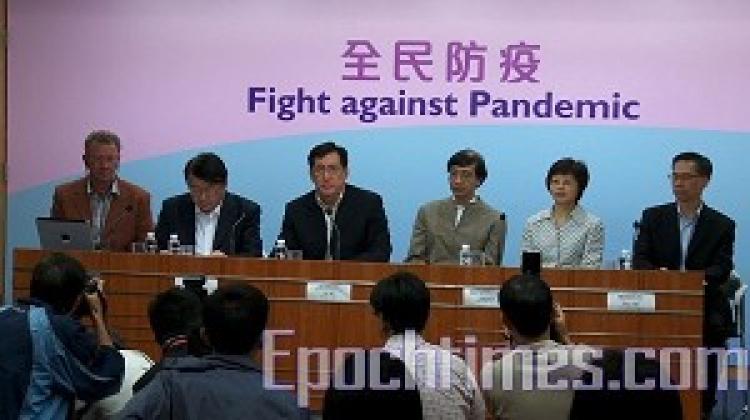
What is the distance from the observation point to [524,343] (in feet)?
13.1

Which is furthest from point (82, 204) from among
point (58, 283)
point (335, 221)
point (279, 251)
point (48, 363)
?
point (48, 363)

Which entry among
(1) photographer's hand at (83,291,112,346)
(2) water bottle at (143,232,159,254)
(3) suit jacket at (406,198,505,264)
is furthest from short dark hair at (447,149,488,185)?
(1) photographer's hand at (83,291,112,346)

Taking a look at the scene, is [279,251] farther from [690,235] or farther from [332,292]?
[690,235]

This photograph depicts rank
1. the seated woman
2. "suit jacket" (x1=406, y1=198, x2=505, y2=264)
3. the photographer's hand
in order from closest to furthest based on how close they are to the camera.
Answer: the photographer's hand, the seated woman, "suit jacket" (x1=406, y1=198, x2=505, y2=264)

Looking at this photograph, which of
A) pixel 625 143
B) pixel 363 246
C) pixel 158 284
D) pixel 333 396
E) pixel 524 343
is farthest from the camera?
pixel 625 143

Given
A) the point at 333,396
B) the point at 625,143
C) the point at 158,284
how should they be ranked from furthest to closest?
the point at 625,143, the point at 158,284, the point at 333,396

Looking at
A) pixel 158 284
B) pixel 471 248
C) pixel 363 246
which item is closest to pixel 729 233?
pixel 471 248

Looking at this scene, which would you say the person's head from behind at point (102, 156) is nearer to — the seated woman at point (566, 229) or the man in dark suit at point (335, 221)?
the man in dark suit at point (335, 221)

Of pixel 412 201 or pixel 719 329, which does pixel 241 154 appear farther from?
pixel 719 329

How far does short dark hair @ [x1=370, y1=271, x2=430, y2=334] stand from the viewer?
4.09 meters

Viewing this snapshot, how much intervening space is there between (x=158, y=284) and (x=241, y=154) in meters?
2.17

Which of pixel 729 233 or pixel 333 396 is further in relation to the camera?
pixel 729 233

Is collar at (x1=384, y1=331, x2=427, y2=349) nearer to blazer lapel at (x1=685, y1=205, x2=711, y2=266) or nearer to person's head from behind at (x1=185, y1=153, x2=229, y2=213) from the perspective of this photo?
person's head from behind at (x1=185, y1=153, x2=229, y2=213)

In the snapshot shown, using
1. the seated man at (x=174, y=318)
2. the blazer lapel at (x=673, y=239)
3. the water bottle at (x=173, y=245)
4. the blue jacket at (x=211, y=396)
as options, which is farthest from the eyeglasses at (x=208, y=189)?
the blue jacket at (x=211, y=396)
